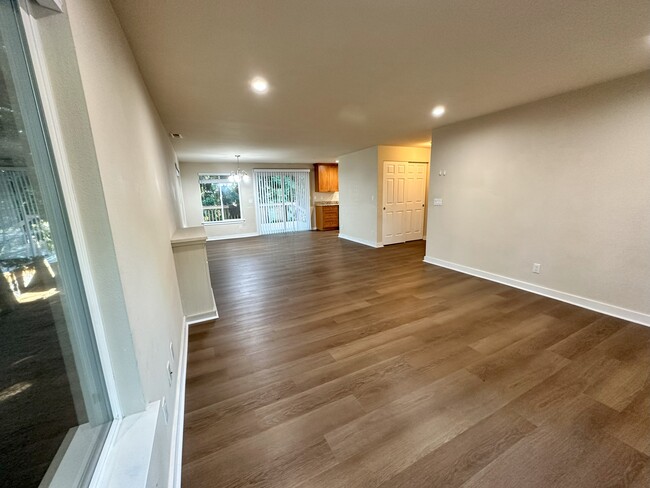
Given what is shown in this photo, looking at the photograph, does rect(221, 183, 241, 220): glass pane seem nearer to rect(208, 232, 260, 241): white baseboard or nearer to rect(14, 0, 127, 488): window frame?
rect(208, 232, 260, 241): white baseboard

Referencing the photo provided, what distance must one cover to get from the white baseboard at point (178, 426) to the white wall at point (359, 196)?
15.7 ft

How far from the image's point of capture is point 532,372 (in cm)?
194

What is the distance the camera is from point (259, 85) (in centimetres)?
241

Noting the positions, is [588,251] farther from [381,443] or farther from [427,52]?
[381,443]

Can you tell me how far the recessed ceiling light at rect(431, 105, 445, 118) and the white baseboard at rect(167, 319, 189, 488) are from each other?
3836 millimetres

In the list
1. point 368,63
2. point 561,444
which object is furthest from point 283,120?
point 561,444

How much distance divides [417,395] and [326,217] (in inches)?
298

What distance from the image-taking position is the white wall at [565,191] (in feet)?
8.29

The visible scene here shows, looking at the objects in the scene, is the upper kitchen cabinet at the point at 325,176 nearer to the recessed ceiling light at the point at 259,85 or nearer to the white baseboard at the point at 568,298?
the white baseboard at the point at 568,298

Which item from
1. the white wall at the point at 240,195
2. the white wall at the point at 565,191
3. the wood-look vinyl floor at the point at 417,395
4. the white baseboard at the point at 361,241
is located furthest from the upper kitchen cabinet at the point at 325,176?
the wood-look vinyl floor at the point at 417,395

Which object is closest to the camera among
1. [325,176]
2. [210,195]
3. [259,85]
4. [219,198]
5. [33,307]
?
[33,307]

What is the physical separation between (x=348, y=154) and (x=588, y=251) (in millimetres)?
5152

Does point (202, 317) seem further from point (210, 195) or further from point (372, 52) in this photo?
point (210, 195)

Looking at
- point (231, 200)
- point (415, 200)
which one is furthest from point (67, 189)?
point (231, 200)
